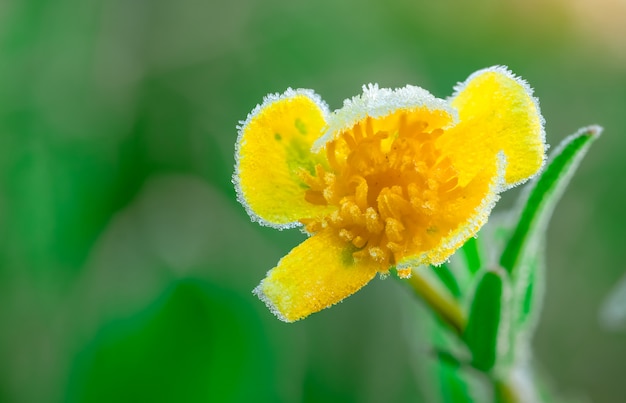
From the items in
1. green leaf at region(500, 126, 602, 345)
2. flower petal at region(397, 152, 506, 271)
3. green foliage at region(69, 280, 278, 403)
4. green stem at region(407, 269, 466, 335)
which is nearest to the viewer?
flower petal at region(397, 152, 506, 271)

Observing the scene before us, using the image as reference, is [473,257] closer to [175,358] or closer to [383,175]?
[383,175]

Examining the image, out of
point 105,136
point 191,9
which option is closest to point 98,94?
point 105,136

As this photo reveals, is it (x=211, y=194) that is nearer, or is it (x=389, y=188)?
(x=389, y=188)

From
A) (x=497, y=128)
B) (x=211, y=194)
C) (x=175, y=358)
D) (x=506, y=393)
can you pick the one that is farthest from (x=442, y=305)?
(x=211, y=194)

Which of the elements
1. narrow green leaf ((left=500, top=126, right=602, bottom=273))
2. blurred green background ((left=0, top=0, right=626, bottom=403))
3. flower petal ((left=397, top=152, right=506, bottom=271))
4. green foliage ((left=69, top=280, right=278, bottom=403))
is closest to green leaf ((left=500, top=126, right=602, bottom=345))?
narrow green leaf ((left=500, top=126, right=602, bottom=273))

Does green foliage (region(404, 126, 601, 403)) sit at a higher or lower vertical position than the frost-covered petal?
lower

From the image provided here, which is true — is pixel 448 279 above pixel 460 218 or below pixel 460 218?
below

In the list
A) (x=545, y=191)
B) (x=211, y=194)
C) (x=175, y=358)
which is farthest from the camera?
(x=211, y=194)

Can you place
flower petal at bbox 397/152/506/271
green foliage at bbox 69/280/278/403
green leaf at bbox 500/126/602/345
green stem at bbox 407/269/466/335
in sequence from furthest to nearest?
1. green foliage at bbox 69/280/278/403
2. green stem at bbox 407/269/466/335
3. green leaf at bbox 500/126/602/345
4. flower petal at bbox 397/152/506/271

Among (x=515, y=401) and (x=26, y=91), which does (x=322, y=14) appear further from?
(x=515, y=401)

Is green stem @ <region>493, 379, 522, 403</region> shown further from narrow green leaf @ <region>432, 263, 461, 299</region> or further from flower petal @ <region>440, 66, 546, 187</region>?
flower petal @ <region>440, 66, 546, 187</region>
